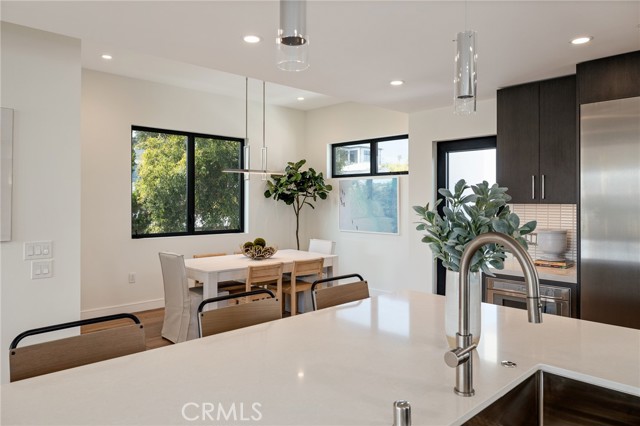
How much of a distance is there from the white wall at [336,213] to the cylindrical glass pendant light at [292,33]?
15.7ft

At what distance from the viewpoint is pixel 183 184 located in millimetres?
5672

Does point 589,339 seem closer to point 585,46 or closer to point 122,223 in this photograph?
point 585,46

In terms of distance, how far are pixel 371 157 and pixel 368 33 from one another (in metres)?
3.65

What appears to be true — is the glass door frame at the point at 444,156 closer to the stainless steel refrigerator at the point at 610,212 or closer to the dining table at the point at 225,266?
the dining table at the point at 225,266

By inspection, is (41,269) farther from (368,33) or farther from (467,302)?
(467,302)

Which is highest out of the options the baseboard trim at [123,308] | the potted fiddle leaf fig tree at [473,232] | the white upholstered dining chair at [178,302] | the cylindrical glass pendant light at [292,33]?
the cylindrical glass pendant light at [292,33]

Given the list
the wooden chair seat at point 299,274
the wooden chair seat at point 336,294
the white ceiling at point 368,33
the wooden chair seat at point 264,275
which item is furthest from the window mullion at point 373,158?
the wooden chair seat at point 336,294

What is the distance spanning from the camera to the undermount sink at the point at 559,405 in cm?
115

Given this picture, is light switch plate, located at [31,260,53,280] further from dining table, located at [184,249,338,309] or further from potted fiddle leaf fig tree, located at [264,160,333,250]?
potted fiddle leaf fig tree, located at [264,160,333,250]

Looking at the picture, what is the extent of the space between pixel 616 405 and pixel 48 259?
9.57ft

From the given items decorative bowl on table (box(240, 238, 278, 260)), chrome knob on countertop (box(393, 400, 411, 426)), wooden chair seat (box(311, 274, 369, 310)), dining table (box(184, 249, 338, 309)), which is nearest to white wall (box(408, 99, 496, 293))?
dining table (box(184, 249, 338, 309))

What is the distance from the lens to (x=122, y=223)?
16.6ft

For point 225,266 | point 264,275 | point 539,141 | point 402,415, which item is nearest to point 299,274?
point 264,275

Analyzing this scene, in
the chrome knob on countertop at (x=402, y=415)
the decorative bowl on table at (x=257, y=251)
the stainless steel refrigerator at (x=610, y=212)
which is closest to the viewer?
the chrome knob on countertop at (x=402, y=415)
